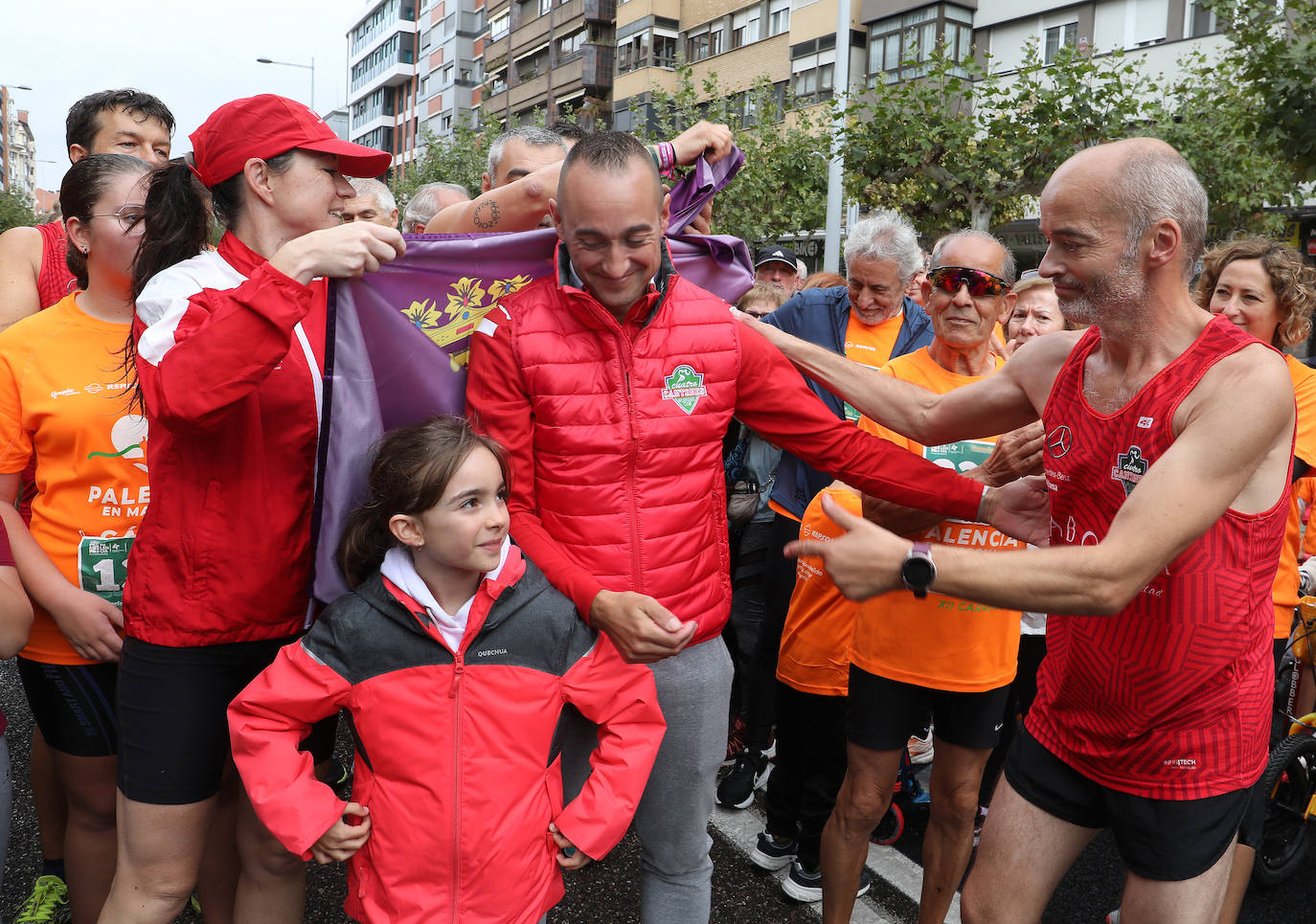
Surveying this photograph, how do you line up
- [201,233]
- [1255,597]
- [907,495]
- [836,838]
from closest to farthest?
1. [1255,597]
2. [201,233]
3. [907,495]
4. [836,838]

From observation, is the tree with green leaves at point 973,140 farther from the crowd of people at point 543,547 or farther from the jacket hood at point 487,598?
the jacket hood at point 487,598

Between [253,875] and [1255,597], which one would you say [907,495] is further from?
[253,875]

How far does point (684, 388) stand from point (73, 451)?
5.96 feet

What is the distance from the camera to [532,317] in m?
2.57

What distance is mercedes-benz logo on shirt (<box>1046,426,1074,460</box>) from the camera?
2.43 meters

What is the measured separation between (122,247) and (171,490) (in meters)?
1.11

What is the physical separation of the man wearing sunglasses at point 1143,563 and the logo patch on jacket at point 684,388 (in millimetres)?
662

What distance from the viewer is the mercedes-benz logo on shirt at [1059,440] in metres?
2.43

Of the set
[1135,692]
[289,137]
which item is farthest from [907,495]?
[289,137]

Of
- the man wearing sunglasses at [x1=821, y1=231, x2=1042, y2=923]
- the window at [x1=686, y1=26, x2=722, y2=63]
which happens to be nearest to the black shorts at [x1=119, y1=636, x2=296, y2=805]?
the man wearing sunglasses at [x1=821, y1=231, x2=1042, y2=923]

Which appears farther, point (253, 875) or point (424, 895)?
point (253, 875)

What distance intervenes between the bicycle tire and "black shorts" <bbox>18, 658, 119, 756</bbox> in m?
2.88

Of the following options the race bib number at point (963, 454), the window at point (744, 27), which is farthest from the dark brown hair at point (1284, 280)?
the window at point (744, 27)

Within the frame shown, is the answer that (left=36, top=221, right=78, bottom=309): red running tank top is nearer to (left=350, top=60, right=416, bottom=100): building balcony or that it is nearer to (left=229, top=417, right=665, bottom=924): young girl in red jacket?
(left=229, top=417, right=665, bottom=924): young girl in red jacket
